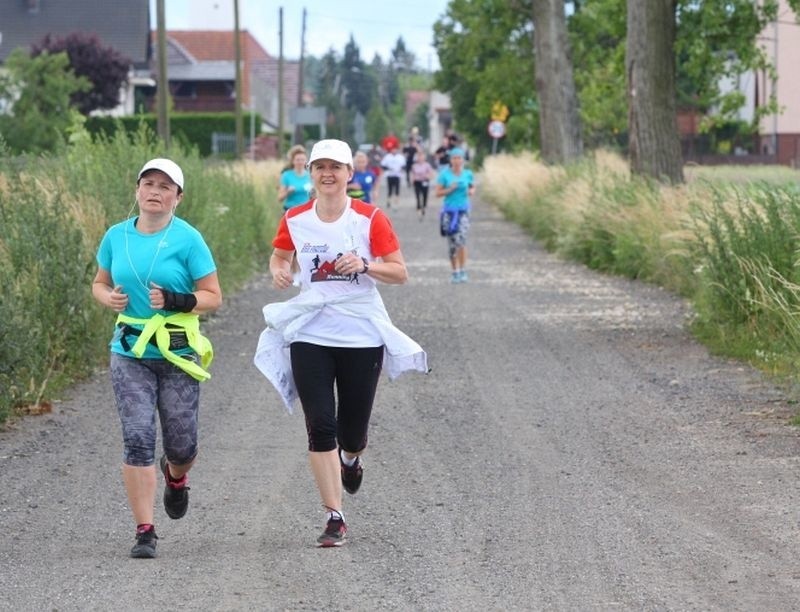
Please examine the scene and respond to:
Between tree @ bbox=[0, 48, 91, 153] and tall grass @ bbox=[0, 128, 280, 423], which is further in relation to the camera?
tree @ bbox=[0, 48, 91, 153]

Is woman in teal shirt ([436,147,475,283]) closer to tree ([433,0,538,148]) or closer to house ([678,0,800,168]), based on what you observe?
tree ([433,0,538,148])

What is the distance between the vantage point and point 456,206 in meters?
24.0

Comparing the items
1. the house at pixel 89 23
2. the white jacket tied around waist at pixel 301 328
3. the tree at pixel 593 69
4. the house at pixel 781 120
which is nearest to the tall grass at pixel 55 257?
the white jacket tied around waist at pixel 301 328

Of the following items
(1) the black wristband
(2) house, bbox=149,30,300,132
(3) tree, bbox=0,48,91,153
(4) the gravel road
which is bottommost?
(4) the gravel road

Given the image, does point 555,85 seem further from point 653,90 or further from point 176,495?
point 176,495

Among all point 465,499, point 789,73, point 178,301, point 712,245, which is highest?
point 789,73

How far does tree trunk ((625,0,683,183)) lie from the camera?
79.2 ft

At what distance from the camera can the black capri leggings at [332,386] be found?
25.8ft

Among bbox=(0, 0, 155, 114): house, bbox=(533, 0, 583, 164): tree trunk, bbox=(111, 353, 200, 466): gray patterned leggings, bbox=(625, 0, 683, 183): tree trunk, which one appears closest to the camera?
bbox=(111, 353, 200, 466): gray patterned leggings

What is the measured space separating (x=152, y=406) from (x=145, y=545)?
605 mm

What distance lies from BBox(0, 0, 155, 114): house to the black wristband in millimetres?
73477

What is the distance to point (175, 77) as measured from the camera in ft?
302

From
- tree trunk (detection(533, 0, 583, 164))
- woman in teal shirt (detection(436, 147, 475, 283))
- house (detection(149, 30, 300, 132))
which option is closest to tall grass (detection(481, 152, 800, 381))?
woman in teal shirt (detection(436, 147, 475, 283))

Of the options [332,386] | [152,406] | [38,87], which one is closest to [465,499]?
[332,386]
